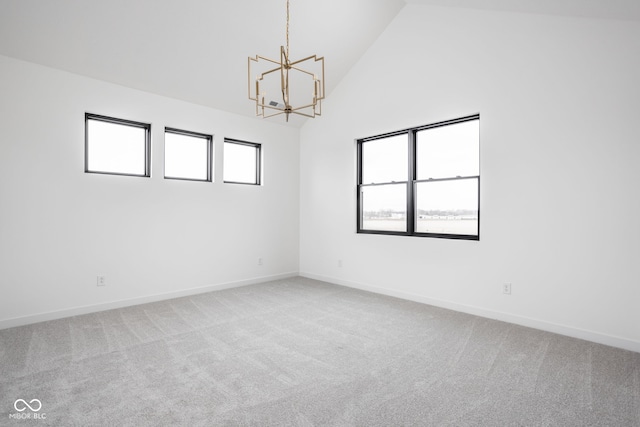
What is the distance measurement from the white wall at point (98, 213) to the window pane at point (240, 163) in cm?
19

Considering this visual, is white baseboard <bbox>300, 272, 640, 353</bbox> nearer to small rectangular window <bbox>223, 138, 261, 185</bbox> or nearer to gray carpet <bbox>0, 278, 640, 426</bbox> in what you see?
gray carpet <bbox>0, 278, 640, 426</bbox>

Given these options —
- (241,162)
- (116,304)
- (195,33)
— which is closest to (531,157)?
(195,33)

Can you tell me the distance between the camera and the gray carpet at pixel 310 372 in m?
1.99

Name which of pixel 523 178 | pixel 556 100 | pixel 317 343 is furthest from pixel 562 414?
pixel 556 100

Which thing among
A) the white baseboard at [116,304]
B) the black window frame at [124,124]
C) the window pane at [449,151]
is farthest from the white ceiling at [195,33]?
the white baseboard at [116,304]

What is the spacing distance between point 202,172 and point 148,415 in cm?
367

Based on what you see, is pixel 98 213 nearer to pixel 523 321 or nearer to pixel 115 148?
pixel 115 148

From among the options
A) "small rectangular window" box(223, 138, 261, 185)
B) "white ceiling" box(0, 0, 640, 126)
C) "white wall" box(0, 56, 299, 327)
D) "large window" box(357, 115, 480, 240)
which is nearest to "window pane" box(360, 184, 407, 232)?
"large window" box(357, 115, 480, 240)

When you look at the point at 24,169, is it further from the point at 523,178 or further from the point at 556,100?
the point at 556,100

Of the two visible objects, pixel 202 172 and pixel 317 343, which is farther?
pixel 202 172

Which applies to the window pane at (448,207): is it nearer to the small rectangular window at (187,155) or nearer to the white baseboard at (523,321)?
the white baseboard at (523,321)

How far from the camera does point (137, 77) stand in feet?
13.5

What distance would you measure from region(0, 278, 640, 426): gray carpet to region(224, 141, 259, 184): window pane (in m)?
2.33

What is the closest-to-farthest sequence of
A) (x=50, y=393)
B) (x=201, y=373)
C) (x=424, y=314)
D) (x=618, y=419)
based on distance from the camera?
(x=618, y=419)
(x=50, y=393)
(x=201, y=373)
(x=424, y=314)
